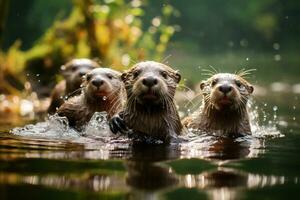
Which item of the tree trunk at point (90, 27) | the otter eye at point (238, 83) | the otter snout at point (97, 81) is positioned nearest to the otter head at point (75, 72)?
the otter snout at point (97, 81)

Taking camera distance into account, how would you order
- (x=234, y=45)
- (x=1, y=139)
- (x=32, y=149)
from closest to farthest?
(x=32, y=149) → (x=1, y=139) → (x=234, y=45)

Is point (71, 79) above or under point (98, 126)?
above

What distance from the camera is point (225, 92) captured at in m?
5.31

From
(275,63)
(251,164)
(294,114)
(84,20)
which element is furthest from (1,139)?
(275,63)

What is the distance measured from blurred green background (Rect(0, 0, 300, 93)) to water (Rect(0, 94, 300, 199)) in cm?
108

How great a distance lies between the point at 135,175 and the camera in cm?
336

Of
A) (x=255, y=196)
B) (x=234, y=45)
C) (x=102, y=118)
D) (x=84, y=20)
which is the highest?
(x=234, y=45)

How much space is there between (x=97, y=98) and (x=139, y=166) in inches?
89.7

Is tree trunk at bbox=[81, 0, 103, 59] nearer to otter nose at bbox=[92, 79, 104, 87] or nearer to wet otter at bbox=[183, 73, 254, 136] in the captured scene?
otter nose at bbox=[92, 79, 104, 87]

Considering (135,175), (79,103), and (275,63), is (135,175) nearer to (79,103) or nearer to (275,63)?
(79,103)

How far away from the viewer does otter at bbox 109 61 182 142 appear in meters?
5.02

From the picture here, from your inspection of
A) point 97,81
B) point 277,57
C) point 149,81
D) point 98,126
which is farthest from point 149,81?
point 277,57

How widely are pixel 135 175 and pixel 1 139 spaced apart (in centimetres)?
176

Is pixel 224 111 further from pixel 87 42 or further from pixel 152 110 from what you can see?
pixel 87 42
